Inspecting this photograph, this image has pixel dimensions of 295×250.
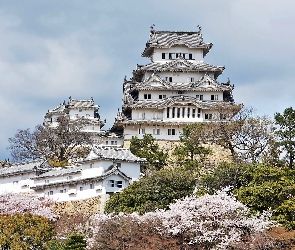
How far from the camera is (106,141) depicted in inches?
2623

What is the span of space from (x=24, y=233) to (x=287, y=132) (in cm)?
2264

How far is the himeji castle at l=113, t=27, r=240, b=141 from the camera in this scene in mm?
65125

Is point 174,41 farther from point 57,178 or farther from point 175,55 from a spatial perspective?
point 57,178

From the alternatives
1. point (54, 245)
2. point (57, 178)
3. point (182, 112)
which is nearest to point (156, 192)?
point (54, 245)

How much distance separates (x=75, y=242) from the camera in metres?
31.8

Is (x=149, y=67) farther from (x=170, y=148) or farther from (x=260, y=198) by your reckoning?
(x=260, y=198)

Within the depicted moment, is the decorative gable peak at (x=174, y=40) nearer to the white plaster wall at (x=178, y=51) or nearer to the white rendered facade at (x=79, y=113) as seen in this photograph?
the white plaster wall at (x=178, y=51)

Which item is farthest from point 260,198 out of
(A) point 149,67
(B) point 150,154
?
(A) point 149,67

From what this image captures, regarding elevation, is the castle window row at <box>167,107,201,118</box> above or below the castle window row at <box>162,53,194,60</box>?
below

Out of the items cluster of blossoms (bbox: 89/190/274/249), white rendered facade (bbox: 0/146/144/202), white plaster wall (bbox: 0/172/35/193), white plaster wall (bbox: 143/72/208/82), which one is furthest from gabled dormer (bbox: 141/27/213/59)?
cluster of blossoms (bbox: 89/190/274/249)

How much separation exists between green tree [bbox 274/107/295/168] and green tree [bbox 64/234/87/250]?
20.8m

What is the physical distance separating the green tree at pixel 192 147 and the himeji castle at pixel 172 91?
305 inches

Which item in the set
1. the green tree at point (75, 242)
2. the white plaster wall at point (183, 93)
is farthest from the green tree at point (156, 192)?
the white plaster wall at point (183, 93)

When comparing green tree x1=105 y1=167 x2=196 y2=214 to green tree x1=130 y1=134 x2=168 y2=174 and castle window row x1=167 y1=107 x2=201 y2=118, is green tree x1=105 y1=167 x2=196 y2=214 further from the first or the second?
castle window row x1=167 y1=107 x2=201 y2=118
